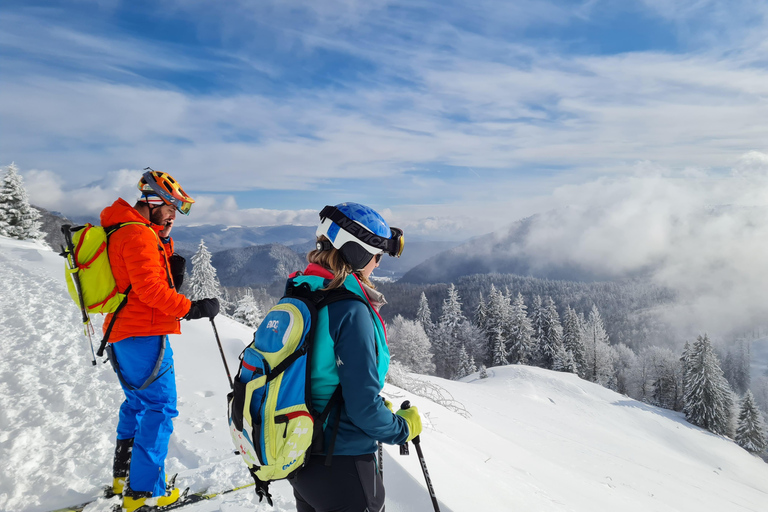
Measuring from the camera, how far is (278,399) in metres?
1.98

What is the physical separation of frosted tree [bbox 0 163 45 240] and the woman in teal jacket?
41.1 m

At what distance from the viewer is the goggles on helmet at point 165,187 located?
3613 mm

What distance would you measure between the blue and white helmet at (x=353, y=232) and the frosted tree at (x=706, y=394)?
186ft

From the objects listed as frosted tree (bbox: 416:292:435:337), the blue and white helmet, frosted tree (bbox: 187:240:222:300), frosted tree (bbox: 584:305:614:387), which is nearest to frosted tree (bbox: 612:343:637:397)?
frosted tree (bbox: 584:305:614:387)

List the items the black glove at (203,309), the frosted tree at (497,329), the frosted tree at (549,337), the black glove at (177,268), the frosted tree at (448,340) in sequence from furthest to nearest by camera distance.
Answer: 1. the frosted tree at (448,340)
2. the frosted tree at (497,329)
3. the frosted tree at (549,337)
4. the black glove at (177,268)
5. the black glove at (203,309)

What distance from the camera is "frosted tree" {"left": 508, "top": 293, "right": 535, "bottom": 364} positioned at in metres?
55.6

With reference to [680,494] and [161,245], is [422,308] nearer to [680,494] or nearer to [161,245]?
[680,494]

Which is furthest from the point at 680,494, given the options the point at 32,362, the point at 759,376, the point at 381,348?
the point at 759,376

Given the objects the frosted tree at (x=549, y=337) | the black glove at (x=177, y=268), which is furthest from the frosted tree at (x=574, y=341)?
the black glove at (x=177, y=268)

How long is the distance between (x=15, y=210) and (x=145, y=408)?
40.4m

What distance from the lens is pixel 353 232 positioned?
234cm

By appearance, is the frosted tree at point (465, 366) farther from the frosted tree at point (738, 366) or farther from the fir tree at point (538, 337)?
the frosted tree at point (738, 366)

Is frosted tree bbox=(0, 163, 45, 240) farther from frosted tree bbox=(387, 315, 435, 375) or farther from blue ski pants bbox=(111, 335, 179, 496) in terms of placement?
frosted tree bbox=(387, 315, 435, 375)

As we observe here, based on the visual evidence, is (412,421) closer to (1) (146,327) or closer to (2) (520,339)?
(1) (146,327)
